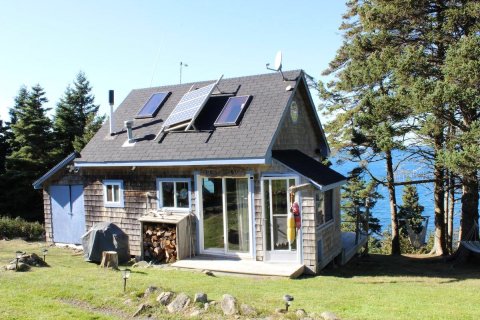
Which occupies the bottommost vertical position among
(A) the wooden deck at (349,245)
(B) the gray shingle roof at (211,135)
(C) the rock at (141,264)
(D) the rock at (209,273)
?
(A) the wooden deck at (349,245)

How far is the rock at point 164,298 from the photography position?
7453mm

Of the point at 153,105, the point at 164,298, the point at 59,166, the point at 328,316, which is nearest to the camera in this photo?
the point at 328,316

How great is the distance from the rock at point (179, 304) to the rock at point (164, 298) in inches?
6.8

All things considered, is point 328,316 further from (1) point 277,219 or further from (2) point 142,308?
(1) point 277,219

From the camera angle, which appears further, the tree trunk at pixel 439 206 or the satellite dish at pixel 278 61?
the tree trunk at pixel 439 206

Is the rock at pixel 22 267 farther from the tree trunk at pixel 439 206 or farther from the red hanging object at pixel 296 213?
the tree trunk at pixel 439 206

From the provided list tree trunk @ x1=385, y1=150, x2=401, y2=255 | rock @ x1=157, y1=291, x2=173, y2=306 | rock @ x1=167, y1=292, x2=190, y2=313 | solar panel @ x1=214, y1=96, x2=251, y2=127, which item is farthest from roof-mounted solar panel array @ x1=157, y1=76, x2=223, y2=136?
tree trunk @ x1=385, y1=150, x2=401, y2=255

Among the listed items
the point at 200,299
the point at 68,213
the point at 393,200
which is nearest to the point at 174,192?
the point at 68,213

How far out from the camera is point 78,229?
15.7 m

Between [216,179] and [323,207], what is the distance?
10.4ft

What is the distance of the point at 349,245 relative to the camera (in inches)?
612

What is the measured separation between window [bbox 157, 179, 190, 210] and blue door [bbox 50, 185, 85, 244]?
3.77m

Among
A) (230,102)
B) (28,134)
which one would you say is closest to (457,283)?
(230,102)

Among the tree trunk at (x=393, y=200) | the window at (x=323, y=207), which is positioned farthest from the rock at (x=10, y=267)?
the tree trunk at (x=393, y=200)
